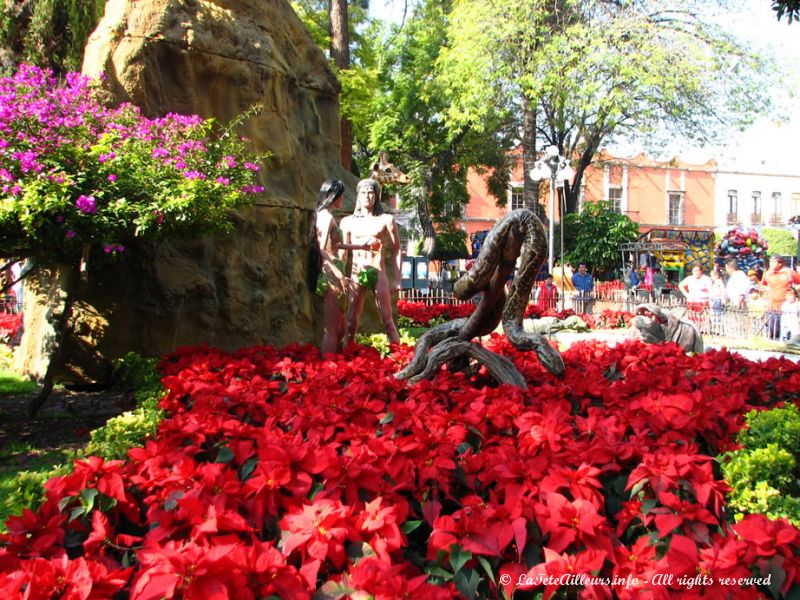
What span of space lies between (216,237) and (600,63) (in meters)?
14.2

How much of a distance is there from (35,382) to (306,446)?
620 cm

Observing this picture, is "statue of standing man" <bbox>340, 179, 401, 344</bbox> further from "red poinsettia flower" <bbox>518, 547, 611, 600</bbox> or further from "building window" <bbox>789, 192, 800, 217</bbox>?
"building window" <bbox>789, 192, 800, 217</bbox>

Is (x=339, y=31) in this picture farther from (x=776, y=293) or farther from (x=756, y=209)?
(x=756, y=209)

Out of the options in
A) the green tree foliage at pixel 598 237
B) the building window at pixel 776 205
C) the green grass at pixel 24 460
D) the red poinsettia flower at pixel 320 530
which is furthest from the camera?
the building window at pixel 776 205

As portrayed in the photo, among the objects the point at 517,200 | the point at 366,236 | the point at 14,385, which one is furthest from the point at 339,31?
the point at 517,200

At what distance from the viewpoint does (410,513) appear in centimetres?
230

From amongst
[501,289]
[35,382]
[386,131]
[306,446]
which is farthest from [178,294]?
[386,131]

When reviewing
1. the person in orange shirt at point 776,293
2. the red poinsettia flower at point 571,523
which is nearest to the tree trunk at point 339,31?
the person in orange shirt at point 776,293

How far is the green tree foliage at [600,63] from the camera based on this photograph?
17.7 meters

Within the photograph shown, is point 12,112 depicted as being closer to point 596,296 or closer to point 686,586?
point 686,586

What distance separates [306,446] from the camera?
254cm

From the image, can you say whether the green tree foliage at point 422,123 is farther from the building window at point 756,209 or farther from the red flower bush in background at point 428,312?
the building window at point 756,209

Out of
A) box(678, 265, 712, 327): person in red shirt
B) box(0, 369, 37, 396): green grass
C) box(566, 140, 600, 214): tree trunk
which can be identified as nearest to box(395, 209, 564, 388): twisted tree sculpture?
box(0, 369, 37, 396): green grass

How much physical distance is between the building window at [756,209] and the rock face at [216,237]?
46100mm
